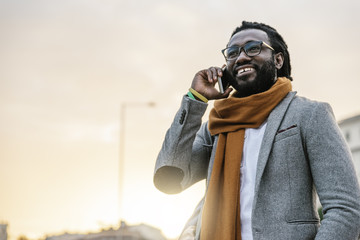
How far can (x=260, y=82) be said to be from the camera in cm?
316

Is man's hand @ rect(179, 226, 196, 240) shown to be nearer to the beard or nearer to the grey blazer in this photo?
the grey blazer

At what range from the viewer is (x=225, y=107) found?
3.16 meters

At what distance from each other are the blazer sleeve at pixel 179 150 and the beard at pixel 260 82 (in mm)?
236

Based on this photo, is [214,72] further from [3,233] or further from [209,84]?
[3,233]

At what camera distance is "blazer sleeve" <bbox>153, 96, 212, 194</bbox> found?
3.14m

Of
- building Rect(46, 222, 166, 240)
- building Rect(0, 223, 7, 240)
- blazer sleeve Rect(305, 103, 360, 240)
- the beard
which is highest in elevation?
the beard

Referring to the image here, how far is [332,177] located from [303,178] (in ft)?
0.48

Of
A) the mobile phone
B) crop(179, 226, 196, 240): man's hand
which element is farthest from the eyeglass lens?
crop(179, 226, 196, 240): man's hand

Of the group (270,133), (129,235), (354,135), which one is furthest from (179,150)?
(354,135)

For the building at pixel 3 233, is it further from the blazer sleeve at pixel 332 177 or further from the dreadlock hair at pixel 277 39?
the blazer sleeve at pixel 332 177

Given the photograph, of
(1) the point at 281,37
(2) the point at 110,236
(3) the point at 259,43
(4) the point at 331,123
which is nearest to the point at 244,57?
(3) the point at 259,43

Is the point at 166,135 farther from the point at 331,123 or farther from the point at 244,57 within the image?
the point at 331,123

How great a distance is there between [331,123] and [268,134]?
0.33 m

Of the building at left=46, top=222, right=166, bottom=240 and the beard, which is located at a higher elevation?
the beard
